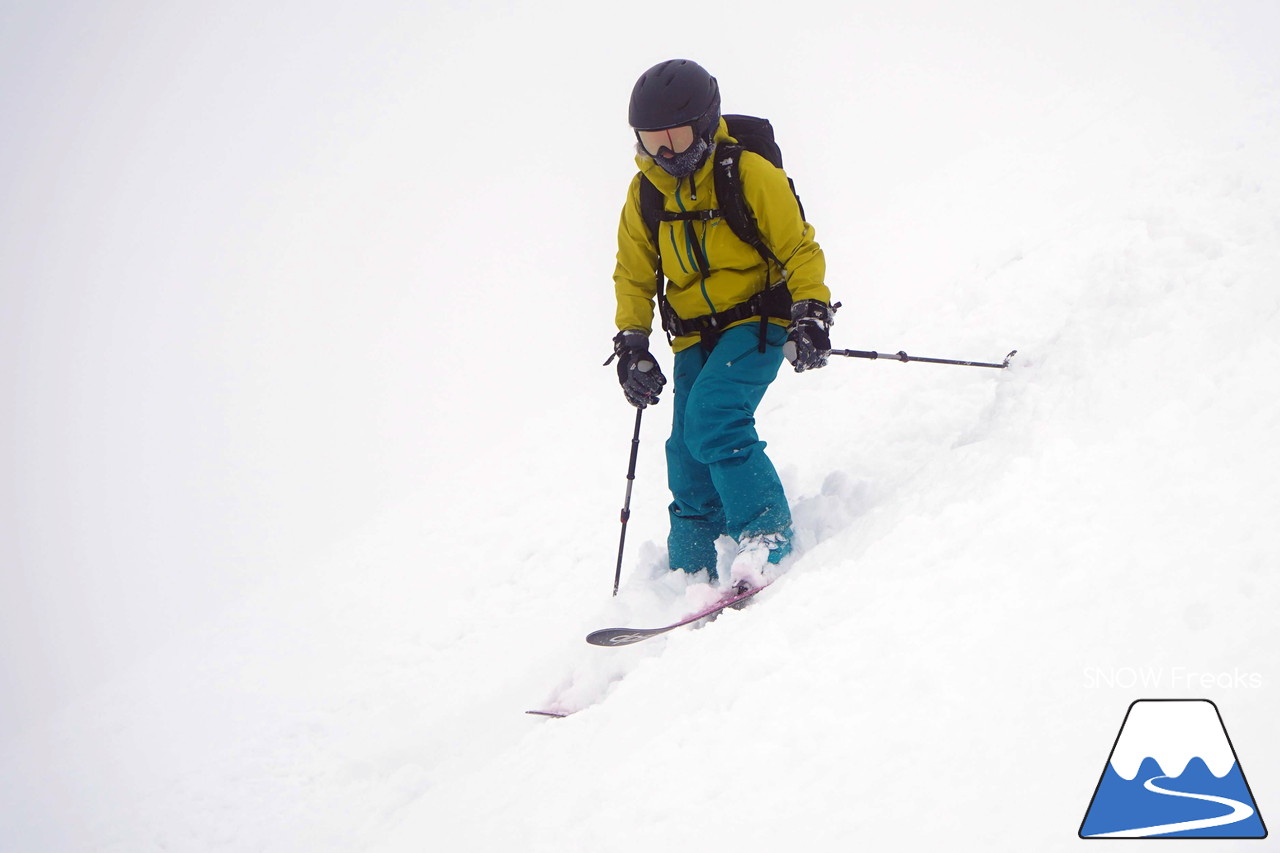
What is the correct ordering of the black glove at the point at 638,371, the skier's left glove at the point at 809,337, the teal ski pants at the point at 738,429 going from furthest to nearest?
the black glove at the point at 638,371, the teal ski pants at the point at 738,429, the skier's left glove at the point at 809,337

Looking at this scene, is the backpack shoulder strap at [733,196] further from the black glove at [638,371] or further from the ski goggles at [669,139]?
the black glove at [638,371]

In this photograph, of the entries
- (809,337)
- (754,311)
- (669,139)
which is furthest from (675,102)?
(809,337)

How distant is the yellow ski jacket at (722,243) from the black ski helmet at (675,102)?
0.17 meters

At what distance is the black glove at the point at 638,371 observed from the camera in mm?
4242

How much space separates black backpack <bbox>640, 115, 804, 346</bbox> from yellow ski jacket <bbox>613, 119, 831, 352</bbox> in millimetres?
32

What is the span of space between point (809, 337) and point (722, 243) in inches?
25.9

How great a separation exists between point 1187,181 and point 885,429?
313 cm

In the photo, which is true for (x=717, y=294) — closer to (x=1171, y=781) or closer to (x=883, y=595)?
(x=883, y=595)

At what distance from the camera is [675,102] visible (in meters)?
3.72

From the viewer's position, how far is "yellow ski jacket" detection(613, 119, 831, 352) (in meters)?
3.83

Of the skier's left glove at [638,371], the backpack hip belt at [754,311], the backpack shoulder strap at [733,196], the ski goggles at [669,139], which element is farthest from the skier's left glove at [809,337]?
the ski goggles at [669,139]

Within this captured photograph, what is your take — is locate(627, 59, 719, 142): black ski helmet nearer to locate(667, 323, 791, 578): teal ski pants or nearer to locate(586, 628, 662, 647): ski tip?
locate(667, 323, 791, 578): teal ski pants

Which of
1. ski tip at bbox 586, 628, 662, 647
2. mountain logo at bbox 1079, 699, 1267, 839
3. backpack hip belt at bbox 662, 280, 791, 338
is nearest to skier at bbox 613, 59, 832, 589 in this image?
backpack hip belt at bbox 662, 280, 791, 338

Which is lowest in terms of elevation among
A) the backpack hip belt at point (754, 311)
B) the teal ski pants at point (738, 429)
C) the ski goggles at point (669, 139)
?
the teal ski pants at point (738, 429)
